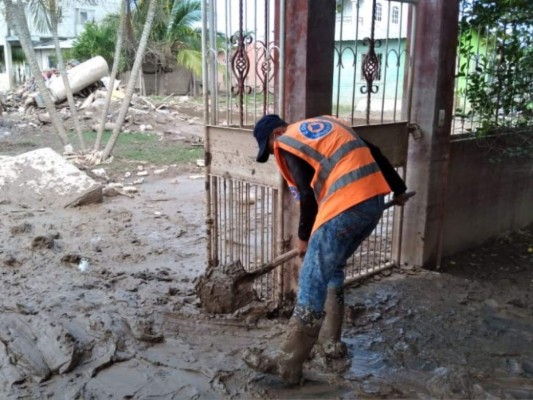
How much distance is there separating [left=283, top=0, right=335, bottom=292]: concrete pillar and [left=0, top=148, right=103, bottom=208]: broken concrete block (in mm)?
4894

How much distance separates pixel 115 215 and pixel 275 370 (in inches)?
196

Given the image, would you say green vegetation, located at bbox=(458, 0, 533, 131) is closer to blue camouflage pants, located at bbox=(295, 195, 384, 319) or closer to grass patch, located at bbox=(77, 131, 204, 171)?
blue camouflage pants, located at bbox=(295, 195, 384, 319)

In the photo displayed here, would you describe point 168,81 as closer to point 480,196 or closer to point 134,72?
point 134,72

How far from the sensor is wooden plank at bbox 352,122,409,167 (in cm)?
470

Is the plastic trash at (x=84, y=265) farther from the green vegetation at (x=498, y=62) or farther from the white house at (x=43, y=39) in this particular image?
the white house at (x=43, y=39)

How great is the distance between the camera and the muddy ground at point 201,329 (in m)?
3.42

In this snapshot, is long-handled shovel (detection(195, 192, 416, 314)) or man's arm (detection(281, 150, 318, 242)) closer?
man's arm (detection(281, 150, 318, 242))

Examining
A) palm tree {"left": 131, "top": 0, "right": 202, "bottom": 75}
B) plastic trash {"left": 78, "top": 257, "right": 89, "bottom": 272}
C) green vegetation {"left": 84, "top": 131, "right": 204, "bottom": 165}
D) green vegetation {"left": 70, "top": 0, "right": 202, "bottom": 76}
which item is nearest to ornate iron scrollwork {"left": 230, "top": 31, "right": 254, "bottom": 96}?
plastic trash {"left": 78, "top": 257, "right": 89, "bottom": 272}

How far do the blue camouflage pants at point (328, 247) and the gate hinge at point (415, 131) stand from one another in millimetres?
2007

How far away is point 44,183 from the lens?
8328 millimetres

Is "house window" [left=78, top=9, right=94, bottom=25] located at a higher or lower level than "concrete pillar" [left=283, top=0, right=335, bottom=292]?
higher

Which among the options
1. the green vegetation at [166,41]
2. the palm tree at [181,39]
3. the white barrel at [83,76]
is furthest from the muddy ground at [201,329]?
the palm tree at [181,39]

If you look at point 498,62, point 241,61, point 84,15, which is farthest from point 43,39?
point 498,62

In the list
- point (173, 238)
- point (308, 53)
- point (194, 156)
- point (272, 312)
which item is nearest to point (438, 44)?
point (308, 53)
